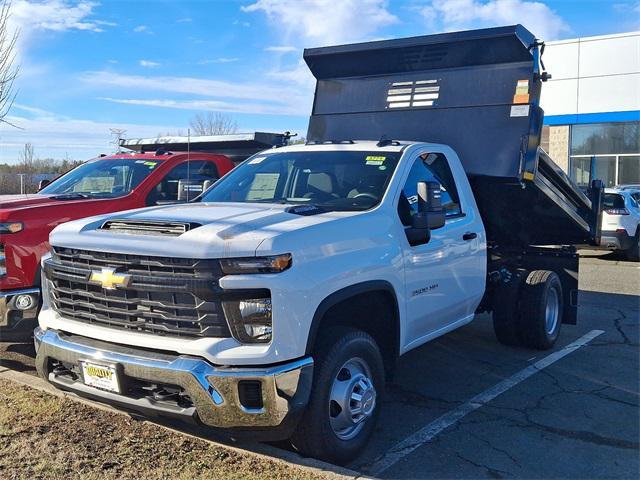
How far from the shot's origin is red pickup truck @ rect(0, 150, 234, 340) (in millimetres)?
5789

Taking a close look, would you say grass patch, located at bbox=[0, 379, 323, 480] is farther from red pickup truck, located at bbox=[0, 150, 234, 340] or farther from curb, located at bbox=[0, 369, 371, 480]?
red pickup truck, located at bbox=[0, 150, 234, 340]

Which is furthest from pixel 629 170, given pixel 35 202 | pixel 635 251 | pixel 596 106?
pixel 35 202

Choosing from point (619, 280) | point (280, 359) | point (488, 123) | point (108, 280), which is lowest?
point (619, 280)

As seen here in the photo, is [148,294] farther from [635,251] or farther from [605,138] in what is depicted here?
[605,138]

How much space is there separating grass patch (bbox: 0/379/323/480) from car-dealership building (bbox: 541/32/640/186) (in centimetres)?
2198

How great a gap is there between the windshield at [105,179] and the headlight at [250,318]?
13.9 ft

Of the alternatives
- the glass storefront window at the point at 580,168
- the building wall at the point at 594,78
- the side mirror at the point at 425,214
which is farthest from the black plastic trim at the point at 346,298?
the glass storefront window at the point at 580,168

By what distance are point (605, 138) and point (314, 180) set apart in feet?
75.5

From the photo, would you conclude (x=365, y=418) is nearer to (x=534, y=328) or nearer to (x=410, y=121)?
(x=534, y=328)

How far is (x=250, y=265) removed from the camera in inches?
142

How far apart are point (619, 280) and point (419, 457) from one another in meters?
9.14

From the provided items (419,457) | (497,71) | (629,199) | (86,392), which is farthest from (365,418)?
(629,199)

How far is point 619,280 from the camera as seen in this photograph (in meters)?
12.1

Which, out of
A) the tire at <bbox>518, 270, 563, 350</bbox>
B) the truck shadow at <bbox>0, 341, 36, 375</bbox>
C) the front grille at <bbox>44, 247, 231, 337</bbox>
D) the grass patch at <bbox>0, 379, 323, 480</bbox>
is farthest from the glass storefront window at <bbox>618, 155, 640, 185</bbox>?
the front grille at <bbox>44, 247, 231, 337</bbox>
